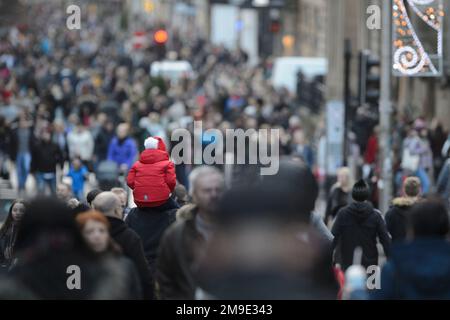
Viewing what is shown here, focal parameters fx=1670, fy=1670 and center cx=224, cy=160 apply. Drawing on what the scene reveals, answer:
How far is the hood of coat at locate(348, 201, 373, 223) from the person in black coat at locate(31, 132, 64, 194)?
10.6 metres

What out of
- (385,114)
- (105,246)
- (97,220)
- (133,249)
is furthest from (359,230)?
(385,114)

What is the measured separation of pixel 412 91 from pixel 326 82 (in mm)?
3412

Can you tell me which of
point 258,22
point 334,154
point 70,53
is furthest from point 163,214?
point 258,22

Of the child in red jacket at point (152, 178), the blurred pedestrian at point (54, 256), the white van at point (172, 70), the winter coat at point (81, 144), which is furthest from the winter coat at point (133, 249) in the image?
the white van at point (172, 70)

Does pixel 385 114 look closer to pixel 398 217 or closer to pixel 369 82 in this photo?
pixel 369 82

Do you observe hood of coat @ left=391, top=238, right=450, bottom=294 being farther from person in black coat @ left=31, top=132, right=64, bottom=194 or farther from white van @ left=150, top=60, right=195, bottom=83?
white van @ left=150, top=60, right=195, bottom=83

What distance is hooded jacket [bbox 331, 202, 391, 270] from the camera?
13.2 meters

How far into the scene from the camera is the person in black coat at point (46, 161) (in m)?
23.5

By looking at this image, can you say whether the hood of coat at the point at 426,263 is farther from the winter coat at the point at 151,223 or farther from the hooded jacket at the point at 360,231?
the hooded jacket at the point at 360,231

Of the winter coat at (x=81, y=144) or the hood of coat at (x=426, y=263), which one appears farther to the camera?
the winter coat at (x=81, y=144)

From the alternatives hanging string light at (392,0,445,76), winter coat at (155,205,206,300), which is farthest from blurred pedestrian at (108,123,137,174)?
winter coat at (155,205,206,300)

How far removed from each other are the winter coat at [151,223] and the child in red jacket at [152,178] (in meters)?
0.08

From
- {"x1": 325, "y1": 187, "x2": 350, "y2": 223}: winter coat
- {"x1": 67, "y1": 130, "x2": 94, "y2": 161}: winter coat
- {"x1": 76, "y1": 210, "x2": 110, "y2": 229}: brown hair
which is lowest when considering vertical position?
{"x1": 67, "y1": 130, "x2": 94, "y2": 161}: winter coat
